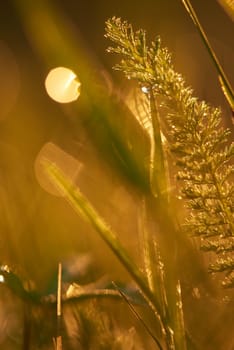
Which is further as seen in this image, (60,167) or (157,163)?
(60,167)

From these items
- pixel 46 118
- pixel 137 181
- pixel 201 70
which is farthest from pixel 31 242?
pixel 201 70

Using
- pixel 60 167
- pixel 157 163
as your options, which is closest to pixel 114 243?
pixel 157 163

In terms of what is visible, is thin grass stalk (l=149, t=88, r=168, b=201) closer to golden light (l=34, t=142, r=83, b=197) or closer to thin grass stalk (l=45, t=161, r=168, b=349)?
thin grass stalk (l=45, t=161, r=168, b=349)

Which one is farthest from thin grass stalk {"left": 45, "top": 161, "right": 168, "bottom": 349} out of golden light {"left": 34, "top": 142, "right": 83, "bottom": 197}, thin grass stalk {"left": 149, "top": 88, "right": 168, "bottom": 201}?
golden light {"left": 34, "top": 142, "right": 83, "bottom": 197}

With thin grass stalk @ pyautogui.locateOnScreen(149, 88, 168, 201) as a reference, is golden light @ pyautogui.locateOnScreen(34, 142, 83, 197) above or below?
above

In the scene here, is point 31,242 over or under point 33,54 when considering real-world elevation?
under

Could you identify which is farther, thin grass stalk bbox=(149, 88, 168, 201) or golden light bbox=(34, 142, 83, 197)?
golden light bbox=(34, 142, 83, 197)

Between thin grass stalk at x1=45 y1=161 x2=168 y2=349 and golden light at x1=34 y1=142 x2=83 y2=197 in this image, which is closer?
thin grass stalk at x1=45 y1=161 x2=168 y2=349

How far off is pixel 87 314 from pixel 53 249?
0.53 feet

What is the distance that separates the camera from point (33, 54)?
1.05m

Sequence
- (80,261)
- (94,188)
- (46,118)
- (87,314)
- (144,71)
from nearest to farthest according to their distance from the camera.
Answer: (144,71), (87,314), (80,261), (94,188), (46,118)

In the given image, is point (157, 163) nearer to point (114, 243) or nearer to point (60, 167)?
point (114, 243)

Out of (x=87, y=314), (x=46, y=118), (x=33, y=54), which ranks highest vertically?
(x=33, y=54)

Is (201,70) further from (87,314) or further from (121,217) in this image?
(87,314)
